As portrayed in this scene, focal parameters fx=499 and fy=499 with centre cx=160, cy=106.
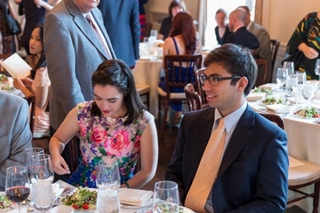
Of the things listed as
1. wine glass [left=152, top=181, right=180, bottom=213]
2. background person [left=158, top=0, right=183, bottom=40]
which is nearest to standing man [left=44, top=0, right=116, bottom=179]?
wine glass [left=152, top=181, right=180, bottom=213]

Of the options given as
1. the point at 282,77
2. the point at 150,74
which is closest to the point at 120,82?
the point at 282,77

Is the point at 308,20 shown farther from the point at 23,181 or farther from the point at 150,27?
the point at 150,27

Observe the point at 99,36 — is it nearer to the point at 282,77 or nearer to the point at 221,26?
the point at 282,77

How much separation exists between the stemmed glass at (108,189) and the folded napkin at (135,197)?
0.34 ft

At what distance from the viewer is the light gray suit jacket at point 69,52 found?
2768 mm

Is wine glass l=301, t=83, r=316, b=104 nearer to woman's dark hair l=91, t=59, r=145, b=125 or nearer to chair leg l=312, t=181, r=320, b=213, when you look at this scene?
chair leg l=312, t=181, r=320, b=213

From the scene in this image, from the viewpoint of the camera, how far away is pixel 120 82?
2.27m

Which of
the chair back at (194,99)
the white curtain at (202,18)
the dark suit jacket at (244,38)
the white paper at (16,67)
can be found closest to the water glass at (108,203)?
the chair back at (194,99)

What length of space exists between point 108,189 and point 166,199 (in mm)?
234

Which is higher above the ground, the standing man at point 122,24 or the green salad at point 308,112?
the standing man at point 122,24

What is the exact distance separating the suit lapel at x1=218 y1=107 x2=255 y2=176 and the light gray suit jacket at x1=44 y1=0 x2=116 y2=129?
116 centimetres

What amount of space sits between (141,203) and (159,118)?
13.0 ft

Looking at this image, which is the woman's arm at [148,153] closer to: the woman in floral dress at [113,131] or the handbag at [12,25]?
the woman in floral dress at [113,131]

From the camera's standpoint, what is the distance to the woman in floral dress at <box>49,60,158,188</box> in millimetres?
2262
